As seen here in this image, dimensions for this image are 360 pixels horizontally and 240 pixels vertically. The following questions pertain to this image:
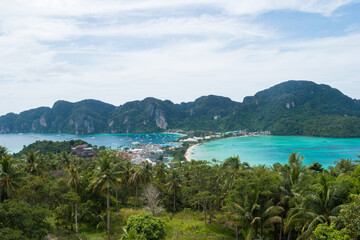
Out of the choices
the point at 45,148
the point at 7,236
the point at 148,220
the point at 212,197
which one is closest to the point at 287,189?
the point at 212,197

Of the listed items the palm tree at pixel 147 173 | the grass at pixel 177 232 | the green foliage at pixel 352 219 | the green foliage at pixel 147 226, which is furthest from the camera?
the palm tree at pixel 147 173

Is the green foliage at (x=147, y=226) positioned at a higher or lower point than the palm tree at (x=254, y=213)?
lower

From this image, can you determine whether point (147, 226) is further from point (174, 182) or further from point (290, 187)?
point (174, 182)

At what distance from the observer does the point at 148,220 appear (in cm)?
2020

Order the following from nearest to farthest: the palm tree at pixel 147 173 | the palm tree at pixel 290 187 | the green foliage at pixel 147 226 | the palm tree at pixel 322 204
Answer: the palm tree at pixel 322 204 → the palm tree at pixel 290 187 → the green foliage at pixel 147 226 → the palm tree at pixel 147 173

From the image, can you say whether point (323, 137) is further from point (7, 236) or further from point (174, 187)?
point (7, 236)

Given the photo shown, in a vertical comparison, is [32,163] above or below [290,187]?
below

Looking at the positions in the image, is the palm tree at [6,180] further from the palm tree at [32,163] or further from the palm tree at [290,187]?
the palm tree at [290,187]

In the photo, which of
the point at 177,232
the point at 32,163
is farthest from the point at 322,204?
the point at 32,163

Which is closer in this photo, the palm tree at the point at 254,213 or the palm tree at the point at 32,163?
the palm tree at the point at 254,213

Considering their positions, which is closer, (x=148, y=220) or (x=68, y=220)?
(x=148, y=220)

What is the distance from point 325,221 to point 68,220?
75.0ft

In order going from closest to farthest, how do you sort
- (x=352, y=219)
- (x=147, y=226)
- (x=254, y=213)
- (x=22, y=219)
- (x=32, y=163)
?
(x=352, y=219) → (x=22, y=219) → (x=254, y=213) → (x=147, y=226) → (x=32, y=163)

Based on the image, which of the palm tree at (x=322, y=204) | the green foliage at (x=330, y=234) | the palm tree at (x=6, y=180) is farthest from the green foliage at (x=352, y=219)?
the palm tree at (x=6, y=180)
